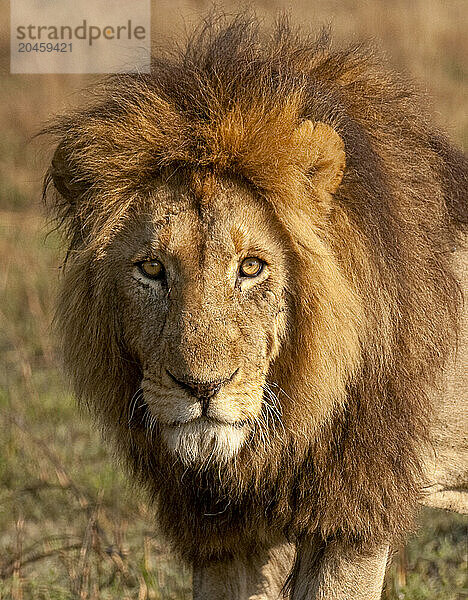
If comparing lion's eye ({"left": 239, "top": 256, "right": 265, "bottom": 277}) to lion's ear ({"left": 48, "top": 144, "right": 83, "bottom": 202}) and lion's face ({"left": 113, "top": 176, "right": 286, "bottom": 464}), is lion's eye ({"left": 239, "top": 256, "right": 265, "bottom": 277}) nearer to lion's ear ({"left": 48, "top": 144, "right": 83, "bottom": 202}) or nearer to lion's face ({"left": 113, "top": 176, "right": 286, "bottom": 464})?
lion's face ({"left": 113, "top": 176, "right": 286, "bottom": 464})

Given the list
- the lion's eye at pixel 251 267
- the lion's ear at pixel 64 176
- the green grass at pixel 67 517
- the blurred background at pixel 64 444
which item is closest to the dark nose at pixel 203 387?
the lion's eye at pixel 251 267

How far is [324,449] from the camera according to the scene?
11.3ft

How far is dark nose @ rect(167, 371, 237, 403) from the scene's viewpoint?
2.96 meters

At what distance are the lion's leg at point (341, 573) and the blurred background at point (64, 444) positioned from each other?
3.50 ft

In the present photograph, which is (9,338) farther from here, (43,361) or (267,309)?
(267,309)

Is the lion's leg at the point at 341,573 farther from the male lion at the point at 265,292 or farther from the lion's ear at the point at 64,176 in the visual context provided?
the lion's ear at the point at 64,176

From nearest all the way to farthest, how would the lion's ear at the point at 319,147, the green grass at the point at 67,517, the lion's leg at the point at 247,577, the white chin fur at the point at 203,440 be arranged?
1. the white chin fur at the point at 203,440
2. the lion's ear at the point at 319,147
3. the lion's leg at the point at 247,577
4. the green grass at the point at 67,517

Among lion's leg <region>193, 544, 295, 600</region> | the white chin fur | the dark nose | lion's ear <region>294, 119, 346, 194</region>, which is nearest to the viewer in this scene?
the dark nose

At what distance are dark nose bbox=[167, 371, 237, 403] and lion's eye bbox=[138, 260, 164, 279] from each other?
0.38m

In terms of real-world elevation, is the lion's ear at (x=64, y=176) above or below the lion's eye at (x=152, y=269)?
above

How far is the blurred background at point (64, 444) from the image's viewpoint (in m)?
5.03

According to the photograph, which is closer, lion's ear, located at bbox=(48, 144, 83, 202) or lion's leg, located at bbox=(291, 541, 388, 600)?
lion's ear, located at bbox=(48, 144, 83, 202)

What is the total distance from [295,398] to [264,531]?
2.04 ft
